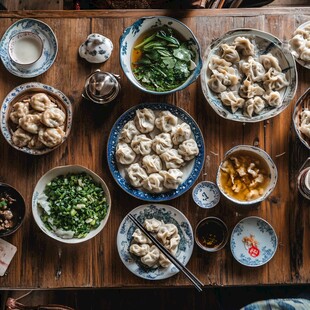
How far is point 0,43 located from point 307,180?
2.15 meters

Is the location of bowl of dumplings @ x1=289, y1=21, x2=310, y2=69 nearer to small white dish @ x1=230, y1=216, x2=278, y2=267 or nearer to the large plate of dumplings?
small white dish @ x1=230, y1=216, x2=278, y2=267

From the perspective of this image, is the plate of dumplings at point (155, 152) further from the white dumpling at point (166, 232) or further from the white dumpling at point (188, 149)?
the white dumpling at point (166, 232)

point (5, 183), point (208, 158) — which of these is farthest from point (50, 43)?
point (208, 158)

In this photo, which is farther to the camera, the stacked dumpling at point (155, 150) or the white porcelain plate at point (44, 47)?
the white porcelain plate at point (44, 47)

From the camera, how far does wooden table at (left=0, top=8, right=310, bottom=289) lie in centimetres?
319

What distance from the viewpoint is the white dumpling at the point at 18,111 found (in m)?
3.15

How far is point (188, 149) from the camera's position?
3.17 meters

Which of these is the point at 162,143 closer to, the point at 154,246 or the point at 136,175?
the point at 136,175

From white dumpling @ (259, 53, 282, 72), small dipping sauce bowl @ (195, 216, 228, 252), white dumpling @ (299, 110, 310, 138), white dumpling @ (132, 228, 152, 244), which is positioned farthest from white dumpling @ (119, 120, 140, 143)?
white dumpling @ (299, 110, 310, 138)

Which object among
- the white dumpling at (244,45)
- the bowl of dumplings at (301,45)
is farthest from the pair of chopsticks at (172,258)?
the bowl of dumplings at (301,45)

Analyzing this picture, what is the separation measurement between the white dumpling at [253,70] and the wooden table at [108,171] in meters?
0.27

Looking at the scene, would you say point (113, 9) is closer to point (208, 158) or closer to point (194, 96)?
point (194, 96)

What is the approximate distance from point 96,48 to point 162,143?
75 centimetres

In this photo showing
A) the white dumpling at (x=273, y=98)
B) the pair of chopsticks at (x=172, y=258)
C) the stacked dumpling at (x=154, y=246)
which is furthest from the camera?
the white dumpling at (x=273, y=98)
